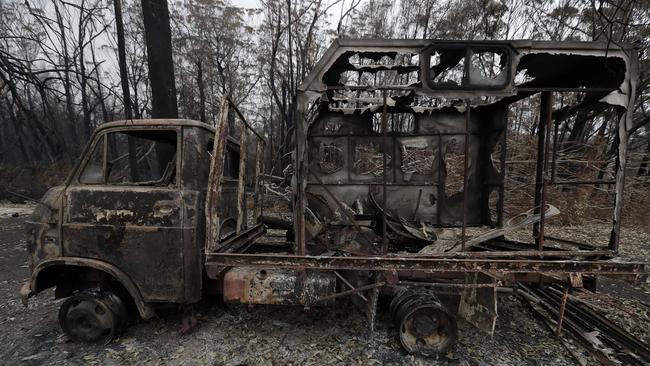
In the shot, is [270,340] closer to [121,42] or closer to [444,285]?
[444,285]

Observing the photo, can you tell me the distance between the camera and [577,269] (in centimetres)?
286

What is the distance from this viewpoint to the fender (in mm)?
3018

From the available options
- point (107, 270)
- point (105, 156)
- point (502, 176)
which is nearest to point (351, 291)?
point (107, 270)

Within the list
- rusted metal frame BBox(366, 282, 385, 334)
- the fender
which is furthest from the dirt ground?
the fender

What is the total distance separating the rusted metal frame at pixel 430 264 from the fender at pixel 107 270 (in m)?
0.85

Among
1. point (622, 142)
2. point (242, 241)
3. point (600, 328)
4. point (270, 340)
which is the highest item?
point (622, 142)

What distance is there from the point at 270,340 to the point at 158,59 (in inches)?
257

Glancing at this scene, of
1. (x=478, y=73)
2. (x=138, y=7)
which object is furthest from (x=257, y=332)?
(x=138, y=7)

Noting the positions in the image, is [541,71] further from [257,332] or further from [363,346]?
[257,332]

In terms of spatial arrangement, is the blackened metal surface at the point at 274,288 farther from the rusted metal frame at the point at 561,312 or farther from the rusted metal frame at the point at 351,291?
the rusted metal frame at the point at 561,312

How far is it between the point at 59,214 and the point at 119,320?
1.31m

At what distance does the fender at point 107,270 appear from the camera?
9.90ft

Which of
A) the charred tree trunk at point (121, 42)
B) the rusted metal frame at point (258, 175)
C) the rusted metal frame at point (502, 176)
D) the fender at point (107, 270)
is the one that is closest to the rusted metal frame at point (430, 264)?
the fender at point (107, 270)

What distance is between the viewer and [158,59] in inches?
262
